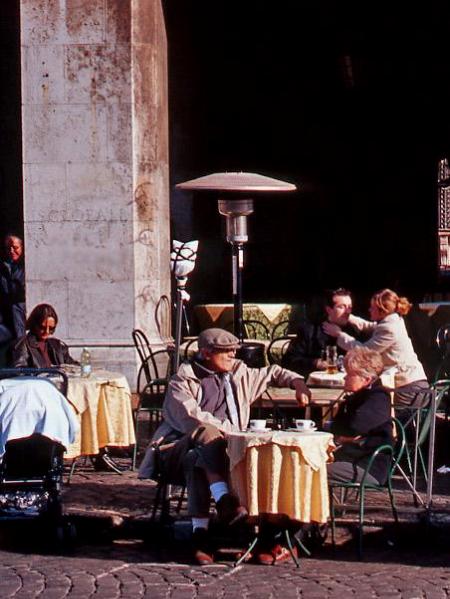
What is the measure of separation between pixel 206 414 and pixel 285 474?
0.82 m

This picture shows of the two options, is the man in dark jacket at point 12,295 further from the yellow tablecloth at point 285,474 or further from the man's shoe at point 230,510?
the yellow tablecloth at point 285,474

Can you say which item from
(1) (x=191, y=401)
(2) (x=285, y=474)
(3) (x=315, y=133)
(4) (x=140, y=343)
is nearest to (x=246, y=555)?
(2) (x=285, y=474)

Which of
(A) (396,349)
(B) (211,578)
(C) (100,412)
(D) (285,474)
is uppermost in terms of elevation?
(A) (396,349)

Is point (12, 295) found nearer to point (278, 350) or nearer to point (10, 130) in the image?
point (278, 350)

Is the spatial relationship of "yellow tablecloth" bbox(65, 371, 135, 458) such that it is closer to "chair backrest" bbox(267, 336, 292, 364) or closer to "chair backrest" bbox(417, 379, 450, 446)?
"chair backrest" bbox(417, 379, 450, 446)

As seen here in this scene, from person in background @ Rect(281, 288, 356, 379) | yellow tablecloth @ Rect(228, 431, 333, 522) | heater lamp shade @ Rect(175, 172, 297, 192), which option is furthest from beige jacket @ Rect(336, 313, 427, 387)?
yellow tablecloth @ Rect(228, 431, 333, 522)

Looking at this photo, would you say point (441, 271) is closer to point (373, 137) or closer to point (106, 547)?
point (373, 137)

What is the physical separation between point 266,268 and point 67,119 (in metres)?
11.5

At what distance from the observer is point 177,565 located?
308 inches

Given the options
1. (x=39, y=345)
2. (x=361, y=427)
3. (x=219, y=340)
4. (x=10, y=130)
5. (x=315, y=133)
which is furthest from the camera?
(x=315, y=133)

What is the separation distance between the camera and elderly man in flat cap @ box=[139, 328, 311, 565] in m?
8.00

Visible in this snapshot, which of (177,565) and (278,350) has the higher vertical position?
(278,350)

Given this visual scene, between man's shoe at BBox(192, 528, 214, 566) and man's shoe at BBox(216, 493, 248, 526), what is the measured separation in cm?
17

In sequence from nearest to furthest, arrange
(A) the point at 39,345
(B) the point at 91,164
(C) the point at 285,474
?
(C) the point at 285,474 → (A) the point at 39,345 → (B) the point at 91,164
